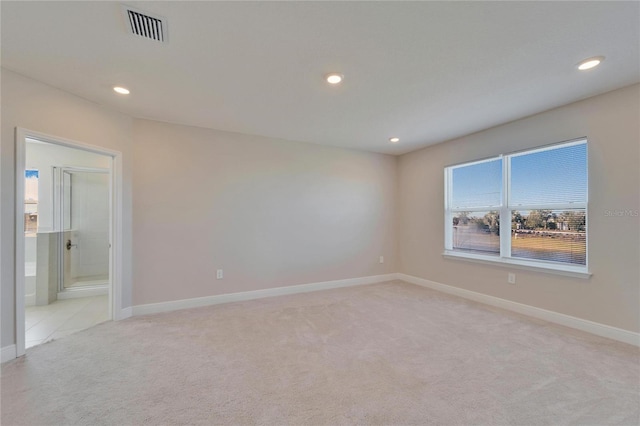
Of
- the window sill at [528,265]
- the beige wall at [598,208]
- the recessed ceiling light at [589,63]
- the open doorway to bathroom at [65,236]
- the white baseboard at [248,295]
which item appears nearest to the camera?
the recessed ceiling light at [589,63]

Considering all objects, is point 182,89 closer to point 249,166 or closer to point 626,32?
point 249,166

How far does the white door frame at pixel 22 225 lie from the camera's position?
2312 millimetres

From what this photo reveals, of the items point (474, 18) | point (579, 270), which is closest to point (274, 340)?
point (474, 18)

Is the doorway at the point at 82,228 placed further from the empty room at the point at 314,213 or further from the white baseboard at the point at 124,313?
the white baseboard at the point at 124,313

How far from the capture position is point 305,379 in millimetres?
1997

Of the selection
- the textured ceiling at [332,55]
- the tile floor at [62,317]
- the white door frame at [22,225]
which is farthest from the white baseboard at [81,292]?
the textured ceiling at [332,55]

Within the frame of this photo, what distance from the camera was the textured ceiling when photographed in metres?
1.62

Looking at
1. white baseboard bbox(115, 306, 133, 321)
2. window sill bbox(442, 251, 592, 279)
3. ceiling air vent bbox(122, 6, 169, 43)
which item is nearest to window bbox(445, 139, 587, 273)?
window sill bbox(442, 251, 592, 279)

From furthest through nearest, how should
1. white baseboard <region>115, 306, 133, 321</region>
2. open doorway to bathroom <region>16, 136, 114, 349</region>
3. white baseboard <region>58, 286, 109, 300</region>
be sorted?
white baseboard <region>58, 286, 109, 300</region>, open doorway to bathroom <region>16, 136, 114, 349</region>, white baseboard <region>115, 306, 133, 321</region>

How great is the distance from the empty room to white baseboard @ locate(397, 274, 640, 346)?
0.7 inches

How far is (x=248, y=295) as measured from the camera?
397 cm

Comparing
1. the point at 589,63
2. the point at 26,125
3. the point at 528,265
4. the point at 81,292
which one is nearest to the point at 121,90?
the point at 26,125

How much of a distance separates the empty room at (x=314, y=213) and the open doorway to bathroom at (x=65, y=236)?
0.03m

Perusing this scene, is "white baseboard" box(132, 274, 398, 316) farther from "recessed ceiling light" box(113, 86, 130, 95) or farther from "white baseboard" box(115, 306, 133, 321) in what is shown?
"recessed ceiling light" box(113, 86, 130, 95)
